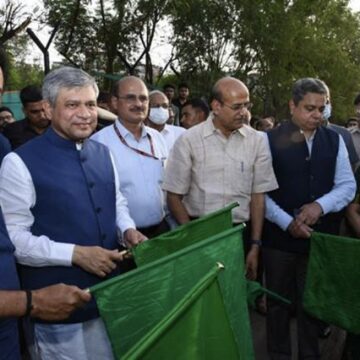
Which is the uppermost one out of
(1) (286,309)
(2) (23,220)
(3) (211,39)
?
(3) (211,39)

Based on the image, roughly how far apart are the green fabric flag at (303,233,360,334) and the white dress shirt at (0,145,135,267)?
5.08ft

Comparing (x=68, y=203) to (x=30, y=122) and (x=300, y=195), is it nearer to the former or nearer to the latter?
(x=300, y=195)

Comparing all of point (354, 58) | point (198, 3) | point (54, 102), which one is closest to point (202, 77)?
point (198, 3)

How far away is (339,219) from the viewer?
384cm

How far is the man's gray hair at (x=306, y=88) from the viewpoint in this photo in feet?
11.5

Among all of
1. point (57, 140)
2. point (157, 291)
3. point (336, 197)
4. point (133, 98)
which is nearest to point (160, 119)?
point (133, 98)

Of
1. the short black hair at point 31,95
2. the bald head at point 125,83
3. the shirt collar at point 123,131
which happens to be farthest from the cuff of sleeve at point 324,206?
the short black hair at point 31,95

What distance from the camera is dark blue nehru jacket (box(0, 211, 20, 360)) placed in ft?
6.64

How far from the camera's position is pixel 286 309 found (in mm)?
3773

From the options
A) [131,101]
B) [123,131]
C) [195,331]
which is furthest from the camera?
[131,101]

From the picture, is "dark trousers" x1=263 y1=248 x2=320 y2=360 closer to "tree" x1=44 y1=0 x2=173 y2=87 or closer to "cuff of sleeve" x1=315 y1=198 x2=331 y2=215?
"cuff of sleeve" x1=315 y1=198 x2=331 y2=215

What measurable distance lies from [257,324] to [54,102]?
300cm

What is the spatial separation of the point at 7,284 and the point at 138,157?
5.98ft

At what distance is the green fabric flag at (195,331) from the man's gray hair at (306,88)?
204 centimetres
